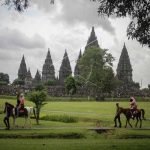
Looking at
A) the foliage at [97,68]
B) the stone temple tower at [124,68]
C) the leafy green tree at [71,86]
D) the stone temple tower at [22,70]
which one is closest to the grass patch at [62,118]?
the leafy green tree at [71,86]

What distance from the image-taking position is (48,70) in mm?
159500

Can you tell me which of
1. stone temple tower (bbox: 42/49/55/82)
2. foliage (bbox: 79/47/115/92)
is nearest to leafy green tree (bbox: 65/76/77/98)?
foliage (bbox: 79/47/115/92)

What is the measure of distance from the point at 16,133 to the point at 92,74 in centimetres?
7887

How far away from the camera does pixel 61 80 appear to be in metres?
153

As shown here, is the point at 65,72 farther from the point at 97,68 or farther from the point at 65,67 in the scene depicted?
the point at 97,68

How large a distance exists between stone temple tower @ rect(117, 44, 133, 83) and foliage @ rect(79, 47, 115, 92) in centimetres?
3964

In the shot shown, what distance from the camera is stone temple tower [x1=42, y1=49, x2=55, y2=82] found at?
15600cm

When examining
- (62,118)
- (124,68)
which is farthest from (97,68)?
(62,118)

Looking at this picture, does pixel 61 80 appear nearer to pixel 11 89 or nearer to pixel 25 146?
pixel 11 89

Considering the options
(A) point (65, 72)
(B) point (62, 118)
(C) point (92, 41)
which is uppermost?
(C) point (92, 41)

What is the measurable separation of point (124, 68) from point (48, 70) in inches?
1166

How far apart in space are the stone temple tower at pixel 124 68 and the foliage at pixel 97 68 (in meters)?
39.6

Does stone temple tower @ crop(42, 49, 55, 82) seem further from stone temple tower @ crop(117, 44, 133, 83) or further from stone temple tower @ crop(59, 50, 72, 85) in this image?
stone temple tower @ crop(117, 44, 133, 83)

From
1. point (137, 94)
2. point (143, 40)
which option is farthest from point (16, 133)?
point (137, 94)
